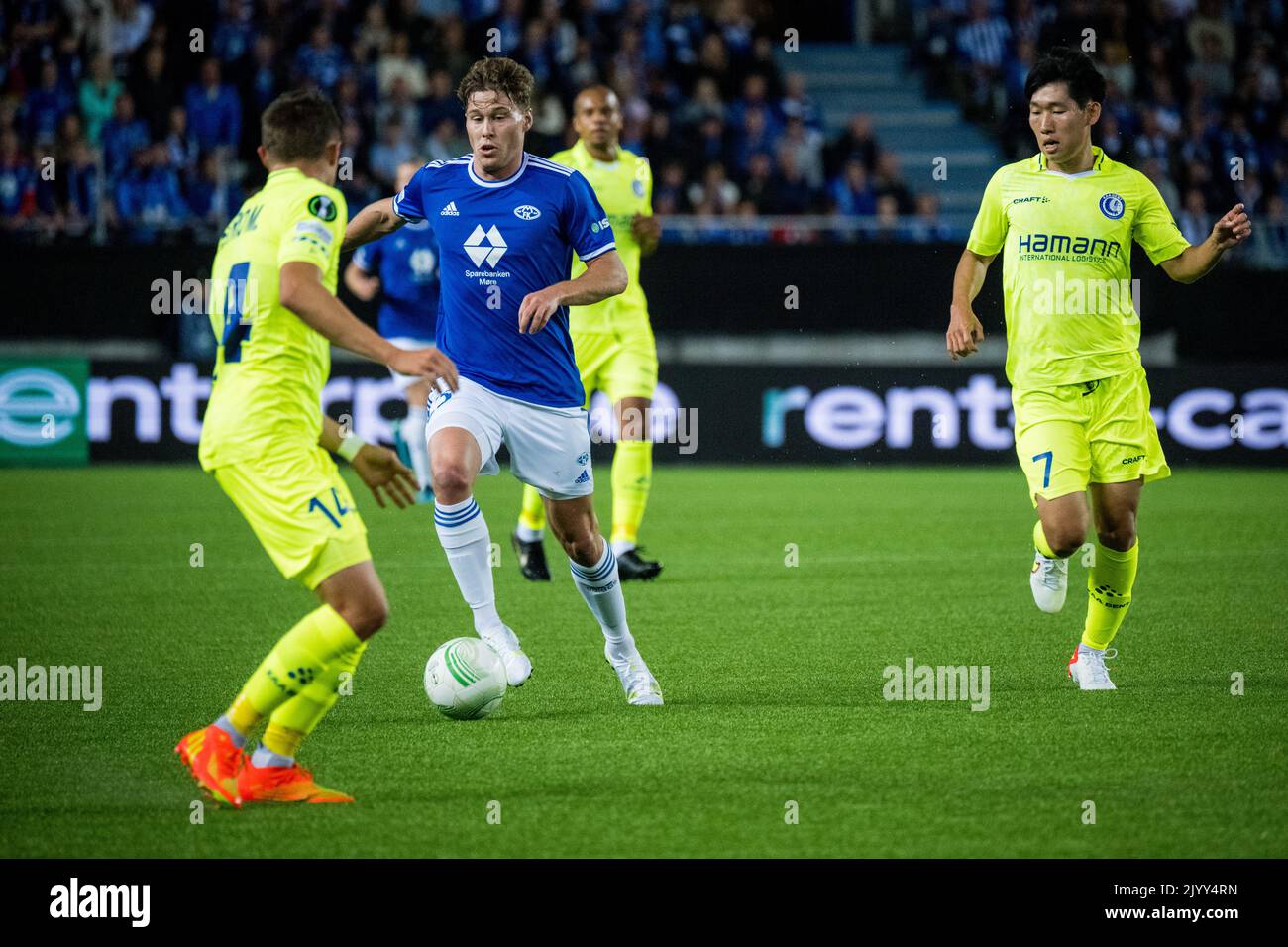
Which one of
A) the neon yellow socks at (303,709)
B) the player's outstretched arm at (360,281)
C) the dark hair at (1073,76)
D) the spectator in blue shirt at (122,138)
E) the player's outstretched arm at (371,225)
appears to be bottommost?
the neon yellow socks at (303,709)

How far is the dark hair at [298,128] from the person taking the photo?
502cm

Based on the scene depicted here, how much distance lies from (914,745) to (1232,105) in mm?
15098

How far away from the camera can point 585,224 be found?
637cm

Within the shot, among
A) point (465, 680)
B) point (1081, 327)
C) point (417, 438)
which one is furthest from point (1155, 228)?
point (417, 438)

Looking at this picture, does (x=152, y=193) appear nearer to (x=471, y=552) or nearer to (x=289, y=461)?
(x=471, y=552)

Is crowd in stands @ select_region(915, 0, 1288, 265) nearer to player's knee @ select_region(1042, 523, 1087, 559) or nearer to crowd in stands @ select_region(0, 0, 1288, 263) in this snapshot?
crowd in stands @ select_region(0, 0, 1288, 263)

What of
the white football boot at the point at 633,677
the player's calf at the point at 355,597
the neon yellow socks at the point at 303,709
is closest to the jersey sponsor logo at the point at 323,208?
the player's calf at the point at 355,597

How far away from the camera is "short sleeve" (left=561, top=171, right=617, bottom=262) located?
20.9 ft

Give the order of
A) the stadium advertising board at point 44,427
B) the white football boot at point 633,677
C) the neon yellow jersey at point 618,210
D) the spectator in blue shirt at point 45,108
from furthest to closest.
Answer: the spectator in blue shirt at point 45,108
the stadium advertising board at point 44,427
the neon yellow jersey at point 618,210
the white football boot at point 633,677

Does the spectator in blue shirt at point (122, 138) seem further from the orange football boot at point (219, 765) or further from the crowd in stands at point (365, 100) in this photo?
the orange football boot at point (219, 765)

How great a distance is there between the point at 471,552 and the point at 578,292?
1.00m

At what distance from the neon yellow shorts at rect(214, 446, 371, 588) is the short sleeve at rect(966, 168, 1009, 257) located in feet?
9.72

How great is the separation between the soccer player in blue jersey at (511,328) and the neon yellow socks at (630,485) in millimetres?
3308

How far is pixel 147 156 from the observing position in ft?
53.5
